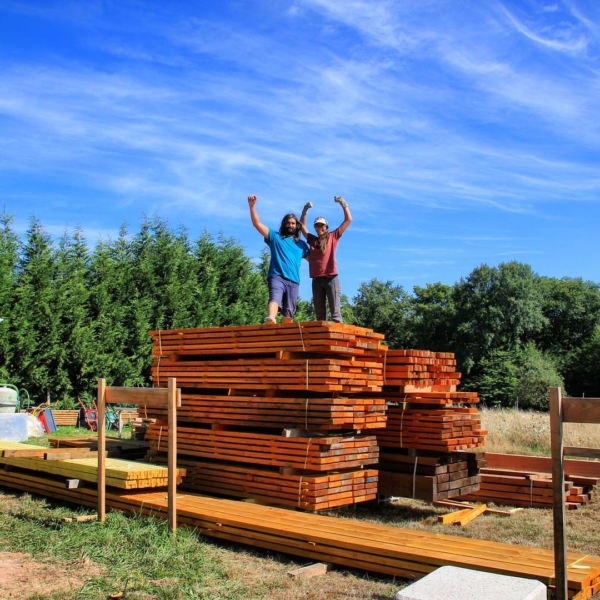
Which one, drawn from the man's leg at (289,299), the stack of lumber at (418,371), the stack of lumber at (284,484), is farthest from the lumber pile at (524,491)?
the man's leg at (289,299)

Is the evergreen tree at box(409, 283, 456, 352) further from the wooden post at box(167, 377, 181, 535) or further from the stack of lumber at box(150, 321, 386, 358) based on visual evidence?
the wooden post at box(167, 377, 181, 535)

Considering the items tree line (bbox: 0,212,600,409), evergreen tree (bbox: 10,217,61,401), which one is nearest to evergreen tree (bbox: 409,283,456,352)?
tree line (bbox: 0,212,600,409)

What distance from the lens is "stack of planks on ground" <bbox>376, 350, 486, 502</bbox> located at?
8922mm

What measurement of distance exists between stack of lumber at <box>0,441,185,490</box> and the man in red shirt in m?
3.11

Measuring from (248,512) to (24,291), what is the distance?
12.5m

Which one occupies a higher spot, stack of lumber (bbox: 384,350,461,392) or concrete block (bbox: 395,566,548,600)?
stack of lumber (bbox: 384,350,461,392)

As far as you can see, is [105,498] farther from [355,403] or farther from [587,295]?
[587,295]

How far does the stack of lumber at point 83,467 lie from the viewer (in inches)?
316

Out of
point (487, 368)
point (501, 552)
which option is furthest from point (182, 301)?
point (487, 368)

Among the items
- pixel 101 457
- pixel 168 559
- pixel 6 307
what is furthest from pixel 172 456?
pixel 6 307

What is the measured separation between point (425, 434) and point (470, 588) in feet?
15.6

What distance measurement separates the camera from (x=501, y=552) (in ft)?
19.3

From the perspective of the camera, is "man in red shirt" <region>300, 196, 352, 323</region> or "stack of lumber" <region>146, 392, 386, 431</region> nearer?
"stack of lumber" <region>146, 392, 386, 431</region>

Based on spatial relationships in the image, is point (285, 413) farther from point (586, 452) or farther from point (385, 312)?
point (385, 312)
